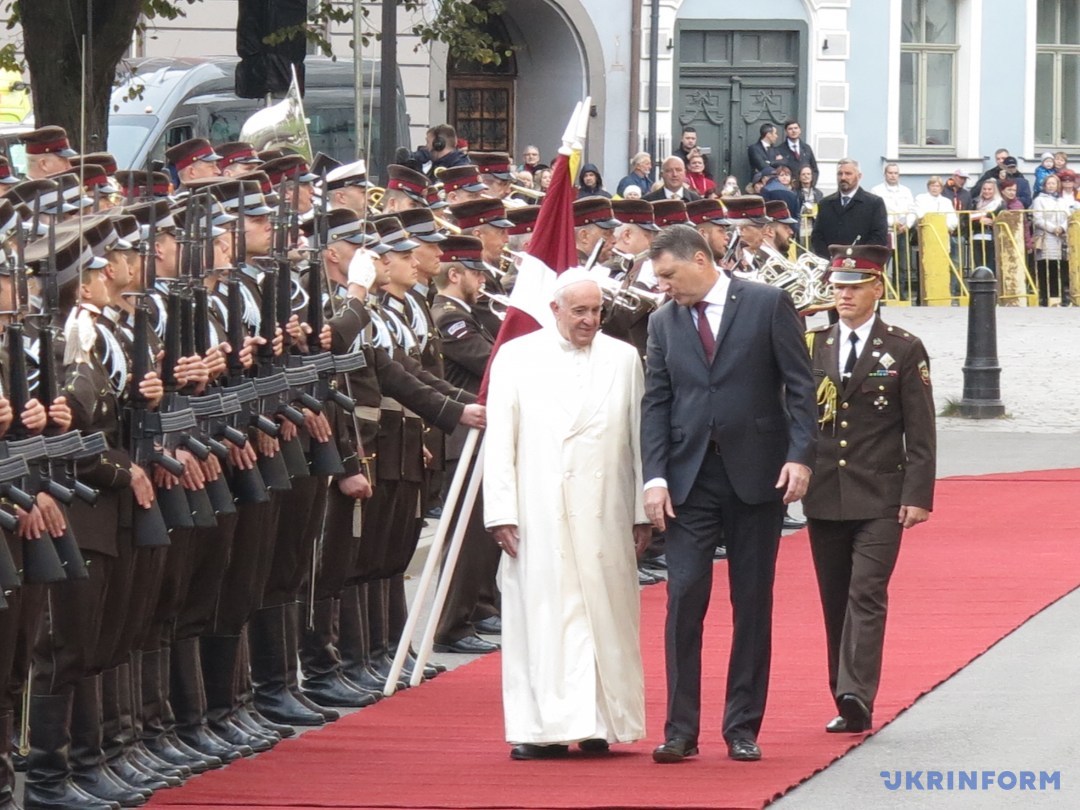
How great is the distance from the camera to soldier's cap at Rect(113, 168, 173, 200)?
11.0 meters

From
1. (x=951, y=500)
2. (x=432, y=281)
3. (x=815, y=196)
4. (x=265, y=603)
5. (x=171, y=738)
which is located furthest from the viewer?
(x=815, y=196)

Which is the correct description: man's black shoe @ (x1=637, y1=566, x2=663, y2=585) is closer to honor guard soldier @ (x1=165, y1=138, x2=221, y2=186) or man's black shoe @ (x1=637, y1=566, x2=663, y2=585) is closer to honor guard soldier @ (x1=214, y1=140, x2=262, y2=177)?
honor guard soldier @ (x1=214, y1=140, x2=262, y2=177)

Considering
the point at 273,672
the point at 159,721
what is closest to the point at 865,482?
the point at 273,672

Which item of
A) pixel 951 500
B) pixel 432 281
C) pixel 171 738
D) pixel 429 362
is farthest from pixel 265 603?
pixel 951 500

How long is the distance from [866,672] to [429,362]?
2658 mm

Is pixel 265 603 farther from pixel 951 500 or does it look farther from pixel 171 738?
pixel 951 500

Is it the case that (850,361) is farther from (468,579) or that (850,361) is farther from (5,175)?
(5,175)

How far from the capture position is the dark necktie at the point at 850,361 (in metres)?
10.1

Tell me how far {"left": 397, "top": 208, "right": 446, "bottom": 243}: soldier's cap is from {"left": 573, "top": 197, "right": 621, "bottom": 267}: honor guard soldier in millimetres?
2897

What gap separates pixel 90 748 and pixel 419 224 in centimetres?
376

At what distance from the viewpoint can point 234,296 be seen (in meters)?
9.49

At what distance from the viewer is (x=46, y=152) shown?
1205cm

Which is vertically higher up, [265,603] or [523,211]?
[523,211]

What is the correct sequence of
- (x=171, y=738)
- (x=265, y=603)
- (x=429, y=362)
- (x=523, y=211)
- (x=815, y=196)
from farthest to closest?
(x=815, y=196) → (x=523, y=211) → (x=429, y=362) → (x=265, y=603) → (x=171, y=738)
